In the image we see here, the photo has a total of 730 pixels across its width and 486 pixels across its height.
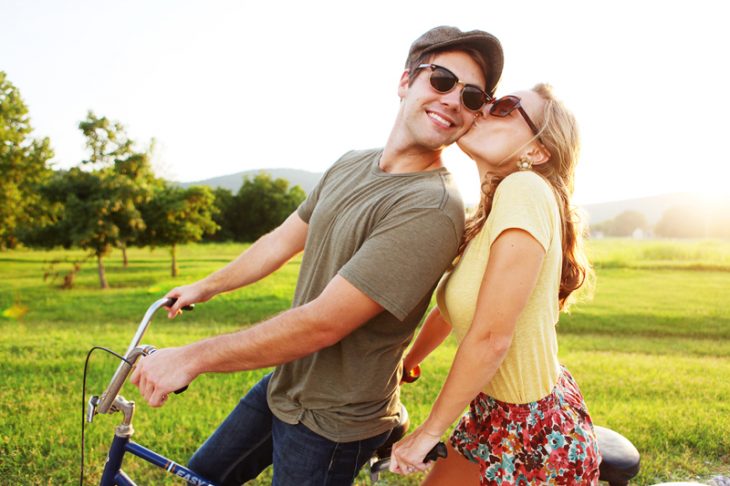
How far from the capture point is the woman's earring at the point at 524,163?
84.1 inches

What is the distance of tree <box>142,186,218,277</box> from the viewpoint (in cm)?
2261

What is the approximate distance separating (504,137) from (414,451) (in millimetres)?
1197

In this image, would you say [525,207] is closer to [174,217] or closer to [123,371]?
[123,371]

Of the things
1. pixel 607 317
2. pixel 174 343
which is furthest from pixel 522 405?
pixel 607 317

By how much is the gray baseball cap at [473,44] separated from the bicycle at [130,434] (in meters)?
1.48

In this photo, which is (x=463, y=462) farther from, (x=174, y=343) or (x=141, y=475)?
(x=174, y=343)

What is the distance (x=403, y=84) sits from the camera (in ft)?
8.95

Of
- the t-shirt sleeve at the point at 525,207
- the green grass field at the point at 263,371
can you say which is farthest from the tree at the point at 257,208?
the t-shirt sleeve at the point at 525,207

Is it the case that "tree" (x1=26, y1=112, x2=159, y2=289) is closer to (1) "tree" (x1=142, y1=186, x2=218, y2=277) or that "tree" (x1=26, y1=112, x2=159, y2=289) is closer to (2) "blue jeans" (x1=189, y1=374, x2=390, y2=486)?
(1) "tree" (x1=142, y1=186, x2=218, y2=277)

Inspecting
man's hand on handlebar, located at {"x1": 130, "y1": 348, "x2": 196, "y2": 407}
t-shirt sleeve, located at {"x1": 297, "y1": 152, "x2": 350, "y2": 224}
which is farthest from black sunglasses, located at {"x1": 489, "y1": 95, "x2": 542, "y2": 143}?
man's hand on handlebar, located at {"x1": 130, "y1": 348, "x2": 196, "y2": 407}

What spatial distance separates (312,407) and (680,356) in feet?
28.7

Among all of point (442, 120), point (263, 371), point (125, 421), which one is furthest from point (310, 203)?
point (263, 371)

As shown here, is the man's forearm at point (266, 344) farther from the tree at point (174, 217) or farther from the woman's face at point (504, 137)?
the tree at point (174, 217)

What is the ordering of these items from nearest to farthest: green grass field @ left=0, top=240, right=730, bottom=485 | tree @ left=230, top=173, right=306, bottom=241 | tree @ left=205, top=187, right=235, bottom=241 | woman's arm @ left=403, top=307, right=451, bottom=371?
woman's arm @ left=403, top=307, right=451, bottom=371 < green grass field @ left=0, top=240, right=730, bottom=485 < tree @ left=205, top=187, right=235, bottom=241 < tree @ left=230, top=173, right=306, bottom=241
